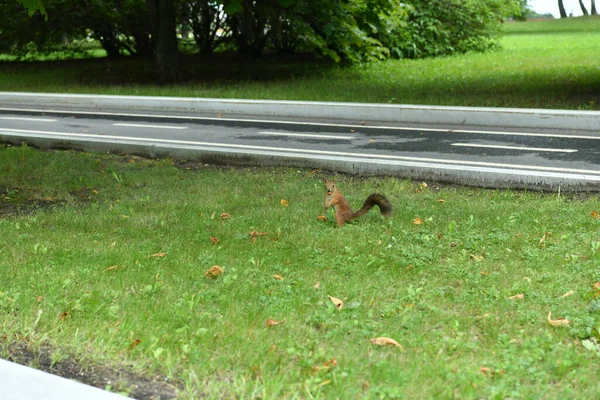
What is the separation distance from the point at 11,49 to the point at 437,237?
Answer: 28.6 metres

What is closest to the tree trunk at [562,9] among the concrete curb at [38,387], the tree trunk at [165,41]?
the tree trunk at [165,41]

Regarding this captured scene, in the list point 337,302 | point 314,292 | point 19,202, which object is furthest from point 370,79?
point 337,302

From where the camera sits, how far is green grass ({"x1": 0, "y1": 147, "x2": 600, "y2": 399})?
12.5ft

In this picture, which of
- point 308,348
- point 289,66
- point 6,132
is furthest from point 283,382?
point 289,66

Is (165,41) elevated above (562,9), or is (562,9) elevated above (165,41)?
(562,9)

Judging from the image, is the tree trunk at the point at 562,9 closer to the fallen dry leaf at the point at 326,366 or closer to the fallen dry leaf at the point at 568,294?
the fallen dry leaf at the point at 568,294

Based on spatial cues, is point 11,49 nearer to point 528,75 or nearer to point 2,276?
point 528,75

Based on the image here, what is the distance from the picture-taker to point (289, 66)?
26.5 m

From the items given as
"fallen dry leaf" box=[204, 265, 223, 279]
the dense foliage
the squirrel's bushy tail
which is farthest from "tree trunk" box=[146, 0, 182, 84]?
"fallen dry leaf" box=[204, 265, 223, 279]

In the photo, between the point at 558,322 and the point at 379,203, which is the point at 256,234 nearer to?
the point at 379,203

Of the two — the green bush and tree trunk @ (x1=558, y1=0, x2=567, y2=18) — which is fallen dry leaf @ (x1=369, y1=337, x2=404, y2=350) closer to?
the green bush

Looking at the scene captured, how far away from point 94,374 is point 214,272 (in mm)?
1578

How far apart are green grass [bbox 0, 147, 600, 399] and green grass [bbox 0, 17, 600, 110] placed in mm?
9475

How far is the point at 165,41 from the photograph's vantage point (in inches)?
927
